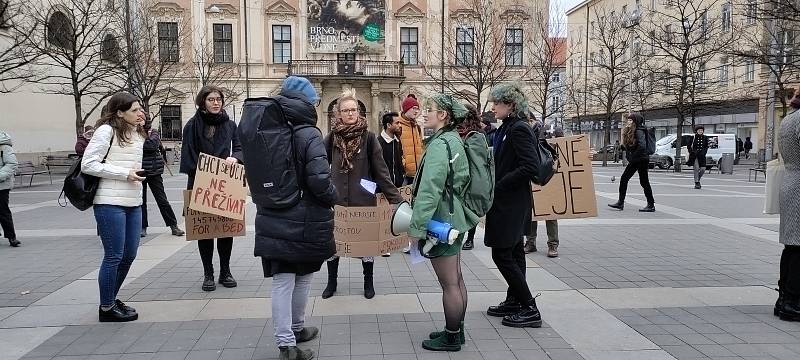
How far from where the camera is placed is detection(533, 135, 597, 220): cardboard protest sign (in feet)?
23.0

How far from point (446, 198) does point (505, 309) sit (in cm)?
156

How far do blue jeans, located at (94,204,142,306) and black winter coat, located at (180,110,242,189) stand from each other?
39.1 inches

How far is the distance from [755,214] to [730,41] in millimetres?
17802

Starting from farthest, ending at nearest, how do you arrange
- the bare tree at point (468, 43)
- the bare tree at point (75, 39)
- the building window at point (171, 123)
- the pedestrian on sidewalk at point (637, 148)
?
1. the building window at point (171, 123)
2. the bare tree at point (468, 43)
3. the bare tree at point (75, 39)
4. the pedestrian on sidewalk at point (637, 148)

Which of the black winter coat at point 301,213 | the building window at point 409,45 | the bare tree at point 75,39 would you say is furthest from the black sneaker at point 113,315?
the building window at point 409,45

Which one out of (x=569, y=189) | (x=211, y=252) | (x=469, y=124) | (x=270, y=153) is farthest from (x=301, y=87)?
(x=569, y=189)

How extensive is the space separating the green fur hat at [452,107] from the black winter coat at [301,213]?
87 cm

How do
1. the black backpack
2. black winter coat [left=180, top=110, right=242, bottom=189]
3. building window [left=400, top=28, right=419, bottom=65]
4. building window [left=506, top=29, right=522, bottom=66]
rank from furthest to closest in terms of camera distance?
building window [left=400, top=28, right=419, bottom=65]
building window [left=506, top=29, right=522, bottom=66]
black winter coat [left=180, top=110, right=242, bottom=189]
the black backpack

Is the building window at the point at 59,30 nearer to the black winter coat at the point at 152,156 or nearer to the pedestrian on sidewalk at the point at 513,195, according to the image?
the black winter coat at the point at 152,156

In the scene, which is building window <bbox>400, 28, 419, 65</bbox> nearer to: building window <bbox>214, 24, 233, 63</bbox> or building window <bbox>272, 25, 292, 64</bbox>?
building window <bbox>272, 25, 292, 64</bbox>

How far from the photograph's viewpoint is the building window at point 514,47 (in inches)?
1473

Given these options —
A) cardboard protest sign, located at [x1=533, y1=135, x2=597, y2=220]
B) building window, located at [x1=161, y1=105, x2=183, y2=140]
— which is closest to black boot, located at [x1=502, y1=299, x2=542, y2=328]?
cardboard protest sign, located at [x1=533, y1=135, x2=597, y2=220]

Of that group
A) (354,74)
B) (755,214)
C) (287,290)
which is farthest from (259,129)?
(354,74)

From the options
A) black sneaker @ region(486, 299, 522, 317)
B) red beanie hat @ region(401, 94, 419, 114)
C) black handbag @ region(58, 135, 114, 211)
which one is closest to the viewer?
black handbag @ region(58, 135, 114, 211)
